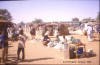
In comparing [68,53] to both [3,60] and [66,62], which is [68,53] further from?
[3,60]

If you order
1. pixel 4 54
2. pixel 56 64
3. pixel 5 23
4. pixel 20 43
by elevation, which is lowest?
pixel 56 64

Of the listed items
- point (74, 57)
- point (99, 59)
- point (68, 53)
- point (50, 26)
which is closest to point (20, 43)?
point (68, 53)

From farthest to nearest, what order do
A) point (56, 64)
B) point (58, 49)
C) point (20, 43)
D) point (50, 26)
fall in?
point (50, 26) < point (58, 49) < point (20, 43) < point (56, 64)

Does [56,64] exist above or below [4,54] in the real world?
below

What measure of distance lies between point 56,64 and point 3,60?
2476 mm

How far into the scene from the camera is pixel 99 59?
6734 mm

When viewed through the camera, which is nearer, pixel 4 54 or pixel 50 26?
pixel 4 54

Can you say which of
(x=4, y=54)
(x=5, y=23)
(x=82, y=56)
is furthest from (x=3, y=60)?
(x=82, y=56)

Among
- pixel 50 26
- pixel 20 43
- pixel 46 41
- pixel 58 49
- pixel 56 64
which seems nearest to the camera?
pixel 56 64

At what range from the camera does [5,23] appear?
6.92 metres

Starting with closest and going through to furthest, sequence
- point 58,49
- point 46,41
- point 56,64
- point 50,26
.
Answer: point 56,64
point 58,49
point 46,41
point 50,26

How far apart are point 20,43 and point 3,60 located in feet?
3.61

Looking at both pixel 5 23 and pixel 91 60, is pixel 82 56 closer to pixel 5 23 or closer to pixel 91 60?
pixel 91 60

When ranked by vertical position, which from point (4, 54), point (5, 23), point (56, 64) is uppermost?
point (5, 23)
